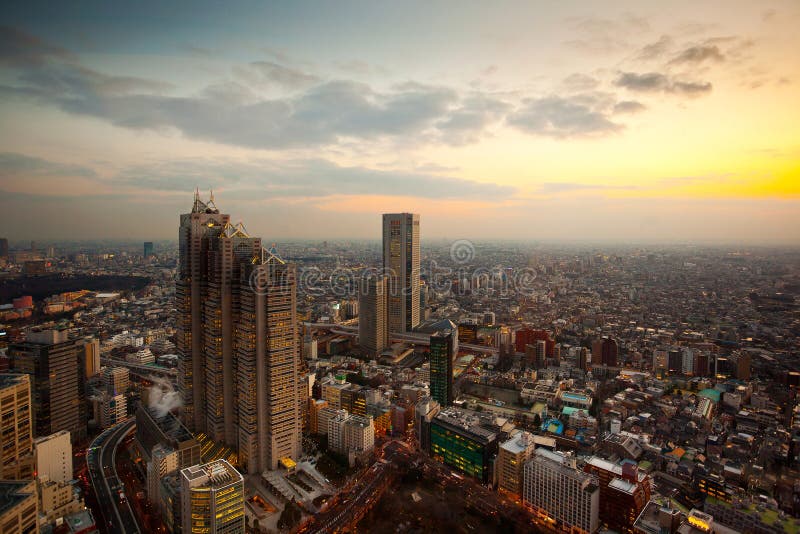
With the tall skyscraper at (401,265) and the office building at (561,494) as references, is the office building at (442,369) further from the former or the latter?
the tall skyscraper at (401,265)

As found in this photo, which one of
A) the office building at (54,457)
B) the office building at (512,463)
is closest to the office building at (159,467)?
the office building at (54,457)

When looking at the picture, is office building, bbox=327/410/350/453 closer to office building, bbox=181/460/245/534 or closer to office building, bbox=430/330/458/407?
office building, bbox=430/330/458/407

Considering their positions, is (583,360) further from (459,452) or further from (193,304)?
(193,304)

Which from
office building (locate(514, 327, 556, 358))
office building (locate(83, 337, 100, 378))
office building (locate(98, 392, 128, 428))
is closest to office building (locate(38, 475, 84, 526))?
office building (locate(98, 392, 128, 428))

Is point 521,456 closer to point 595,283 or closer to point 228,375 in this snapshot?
point 228,375

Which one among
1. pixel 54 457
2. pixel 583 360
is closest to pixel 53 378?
pixel 54 457

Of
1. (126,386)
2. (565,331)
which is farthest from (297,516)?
(565,331)
